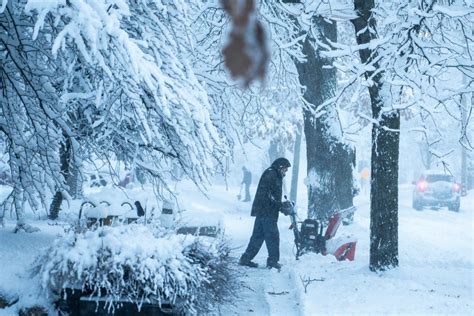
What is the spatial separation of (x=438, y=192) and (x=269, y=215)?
19.3 metres

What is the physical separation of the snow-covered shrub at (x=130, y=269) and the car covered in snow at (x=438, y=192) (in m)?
22.8

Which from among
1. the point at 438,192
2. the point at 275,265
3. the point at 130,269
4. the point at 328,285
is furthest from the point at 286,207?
the point at 438,192

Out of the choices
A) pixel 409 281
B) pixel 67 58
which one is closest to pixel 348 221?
pixel 409 281

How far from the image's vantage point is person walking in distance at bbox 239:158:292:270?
9188 mm

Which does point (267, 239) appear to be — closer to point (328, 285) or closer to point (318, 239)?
point (318, 239)

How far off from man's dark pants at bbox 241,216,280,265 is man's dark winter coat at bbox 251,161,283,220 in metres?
0.10

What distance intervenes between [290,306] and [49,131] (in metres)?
3.57

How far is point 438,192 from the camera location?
26.2 metres

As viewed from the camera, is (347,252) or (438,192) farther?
(438,192)

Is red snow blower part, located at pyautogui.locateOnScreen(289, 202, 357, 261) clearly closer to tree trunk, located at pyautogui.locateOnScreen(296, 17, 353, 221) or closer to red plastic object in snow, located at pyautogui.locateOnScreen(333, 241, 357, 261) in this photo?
red plastic object in snow, located at pyautogui.locateOnScreen(333, 241, 357, 261)

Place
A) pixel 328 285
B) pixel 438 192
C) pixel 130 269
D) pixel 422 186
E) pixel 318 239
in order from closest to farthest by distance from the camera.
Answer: pixel 130 269 < pixel 328 285 < pixel 318 239 < pixel 438 192 < pixel 422 186

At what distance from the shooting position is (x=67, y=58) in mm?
6656

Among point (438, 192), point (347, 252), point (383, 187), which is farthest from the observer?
point (438, 192)

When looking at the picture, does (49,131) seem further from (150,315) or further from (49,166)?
(150,315)
